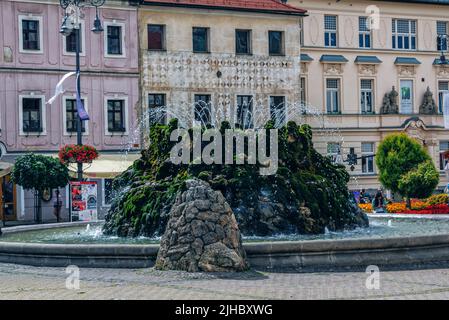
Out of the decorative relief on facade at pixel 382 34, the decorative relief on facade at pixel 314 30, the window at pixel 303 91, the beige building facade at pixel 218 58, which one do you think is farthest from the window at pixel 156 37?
the decorative relief on facade at pixel 382 34

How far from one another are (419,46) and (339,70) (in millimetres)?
5415

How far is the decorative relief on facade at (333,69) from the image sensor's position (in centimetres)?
4966

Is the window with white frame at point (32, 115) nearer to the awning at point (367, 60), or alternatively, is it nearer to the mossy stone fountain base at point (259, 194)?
the awning at point (367, 60)

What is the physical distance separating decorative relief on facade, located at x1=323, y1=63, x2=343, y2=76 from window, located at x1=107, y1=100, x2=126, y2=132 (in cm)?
1234

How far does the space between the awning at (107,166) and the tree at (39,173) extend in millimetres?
2163

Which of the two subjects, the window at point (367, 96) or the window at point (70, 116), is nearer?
the window at point (70, 116)

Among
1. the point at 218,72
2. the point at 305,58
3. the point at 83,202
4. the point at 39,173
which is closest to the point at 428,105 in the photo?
the point at 305,58

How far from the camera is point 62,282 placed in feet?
44.2

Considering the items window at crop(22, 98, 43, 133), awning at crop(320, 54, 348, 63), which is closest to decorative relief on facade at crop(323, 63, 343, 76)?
awning at crop(320, 54, 348, 63)

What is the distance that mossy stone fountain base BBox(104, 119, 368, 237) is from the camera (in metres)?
18.1

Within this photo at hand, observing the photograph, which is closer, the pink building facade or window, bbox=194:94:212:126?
the pink building facade

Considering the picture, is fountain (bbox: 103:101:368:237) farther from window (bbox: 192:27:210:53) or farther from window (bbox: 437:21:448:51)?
window (bbox: 437:21:448:51)
